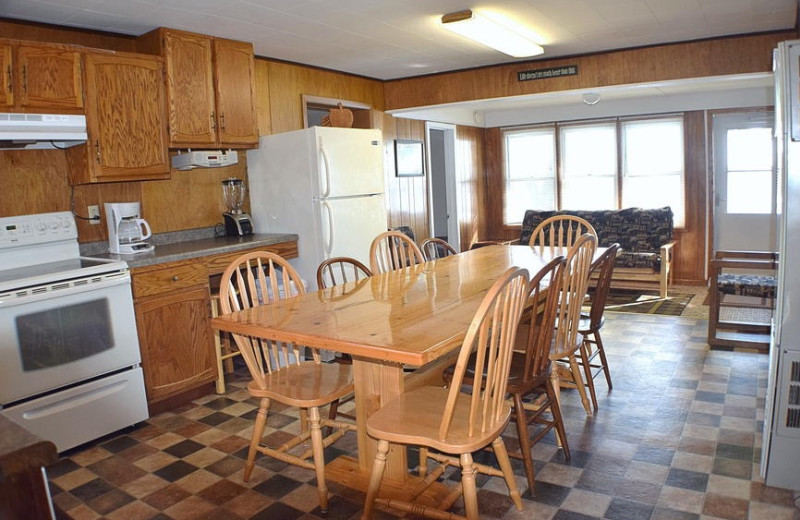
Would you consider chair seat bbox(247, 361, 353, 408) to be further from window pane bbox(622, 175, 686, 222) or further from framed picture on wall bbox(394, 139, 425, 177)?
window pane bbox(622, 175, 686, 222)

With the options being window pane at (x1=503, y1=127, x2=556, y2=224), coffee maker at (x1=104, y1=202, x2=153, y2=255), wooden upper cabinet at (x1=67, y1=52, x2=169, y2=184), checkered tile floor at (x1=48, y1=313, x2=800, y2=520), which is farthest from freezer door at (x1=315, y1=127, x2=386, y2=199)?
window pane at (x1=503, y1=127, x2=556, y2=224)

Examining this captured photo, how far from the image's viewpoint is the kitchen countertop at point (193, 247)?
11.3 ft

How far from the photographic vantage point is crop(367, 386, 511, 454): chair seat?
1903mm

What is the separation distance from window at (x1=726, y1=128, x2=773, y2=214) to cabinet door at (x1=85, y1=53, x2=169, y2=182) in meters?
5.96

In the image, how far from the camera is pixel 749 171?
6.77m

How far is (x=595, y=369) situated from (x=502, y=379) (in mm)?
2098

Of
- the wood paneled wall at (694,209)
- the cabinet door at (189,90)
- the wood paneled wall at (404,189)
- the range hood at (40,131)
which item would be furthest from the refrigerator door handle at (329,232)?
the wood paneled wall at (694,209)

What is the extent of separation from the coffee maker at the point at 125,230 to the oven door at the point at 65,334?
524 mm

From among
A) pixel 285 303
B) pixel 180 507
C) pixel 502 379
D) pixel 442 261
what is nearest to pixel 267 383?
pixel 285 303

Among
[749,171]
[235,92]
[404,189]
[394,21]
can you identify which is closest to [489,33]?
[394,21]

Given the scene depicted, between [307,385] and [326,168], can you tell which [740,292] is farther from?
[307,385]

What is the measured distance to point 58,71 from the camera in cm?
329

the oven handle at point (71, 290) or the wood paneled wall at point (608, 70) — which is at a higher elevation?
the wood paneled wall at point (608, 70)

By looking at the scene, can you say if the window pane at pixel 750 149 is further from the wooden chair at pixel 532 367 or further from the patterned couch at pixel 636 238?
the wooden chair at pixel 532 367
